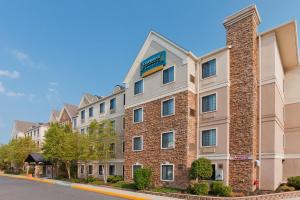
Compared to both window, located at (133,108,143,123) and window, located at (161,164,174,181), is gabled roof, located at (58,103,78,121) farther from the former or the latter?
window, located at (161,164,174,181)

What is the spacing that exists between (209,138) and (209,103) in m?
2.79

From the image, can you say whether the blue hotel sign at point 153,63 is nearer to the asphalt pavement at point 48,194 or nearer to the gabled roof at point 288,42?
the gabled roof at point 288,42

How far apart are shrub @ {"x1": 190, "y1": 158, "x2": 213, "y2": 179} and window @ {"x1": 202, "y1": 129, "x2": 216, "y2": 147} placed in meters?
1.83

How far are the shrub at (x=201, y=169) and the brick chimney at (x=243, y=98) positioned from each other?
157 centimetres

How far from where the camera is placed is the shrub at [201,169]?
2017 cm

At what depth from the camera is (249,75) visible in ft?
67.9

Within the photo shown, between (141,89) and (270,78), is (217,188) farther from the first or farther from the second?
(141,89)

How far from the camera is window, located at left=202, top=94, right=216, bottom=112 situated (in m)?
22.5

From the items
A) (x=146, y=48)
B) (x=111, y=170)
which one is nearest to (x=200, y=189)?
(x=146, y=48)

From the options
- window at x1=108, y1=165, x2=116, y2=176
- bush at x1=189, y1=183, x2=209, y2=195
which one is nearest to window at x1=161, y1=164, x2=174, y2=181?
bush at x1=189, y1=183, x2=209, y2=195

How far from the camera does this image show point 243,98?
815 inches

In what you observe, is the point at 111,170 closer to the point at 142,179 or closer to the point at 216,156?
the point at 142,179

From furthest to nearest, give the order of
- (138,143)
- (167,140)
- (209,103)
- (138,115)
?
(138,115) < (138,143) < (167,140) < (209,103)

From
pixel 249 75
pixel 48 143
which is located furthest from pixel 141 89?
pixel 48 143
